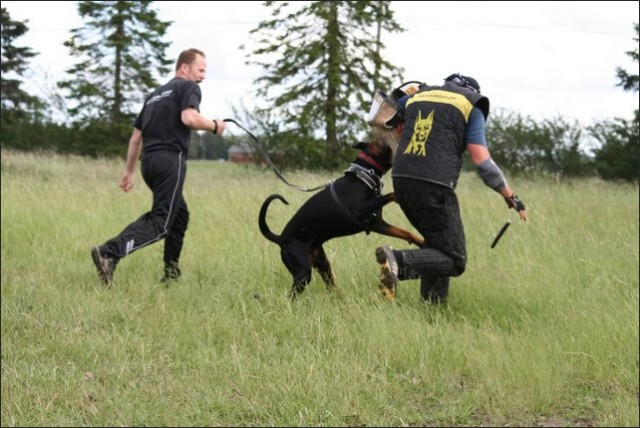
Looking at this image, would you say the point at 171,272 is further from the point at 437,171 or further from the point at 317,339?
the point at 437,171

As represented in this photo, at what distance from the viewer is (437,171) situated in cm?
475

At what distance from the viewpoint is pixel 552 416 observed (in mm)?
3805

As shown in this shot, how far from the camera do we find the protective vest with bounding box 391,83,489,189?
4719mm

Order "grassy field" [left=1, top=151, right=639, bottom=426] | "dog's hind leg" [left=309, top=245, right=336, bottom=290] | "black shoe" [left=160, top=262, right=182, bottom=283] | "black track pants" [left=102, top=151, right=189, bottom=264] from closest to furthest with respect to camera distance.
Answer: "grassy field" [left=1, top=151, right=639, bottom=426]
"dog's hind leg" [left=309, top=245, right=336, bottom=290]
"black track pants" [left=102, top=151, right=189, bottom=264]
"black shoe" [left=160, top=262, right=182, bottom=283]

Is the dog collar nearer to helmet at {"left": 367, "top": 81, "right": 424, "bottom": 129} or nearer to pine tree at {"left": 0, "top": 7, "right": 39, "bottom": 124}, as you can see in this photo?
helmet at {"left": 367, "top": 81, "right": 424, "bottom": 129}

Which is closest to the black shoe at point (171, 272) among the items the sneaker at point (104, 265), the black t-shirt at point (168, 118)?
the sneaker at point (104, 265)

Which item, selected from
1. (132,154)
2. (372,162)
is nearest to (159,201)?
(132,154)

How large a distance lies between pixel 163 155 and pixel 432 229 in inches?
103

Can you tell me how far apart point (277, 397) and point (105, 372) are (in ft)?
3.81

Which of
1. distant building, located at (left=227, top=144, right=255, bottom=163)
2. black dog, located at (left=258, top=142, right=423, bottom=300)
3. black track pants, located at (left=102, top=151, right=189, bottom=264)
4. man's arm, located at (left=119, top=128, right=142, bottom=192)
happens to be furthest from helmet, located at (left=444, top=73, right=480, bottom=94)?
distant building, located at (left=227, top=144, right=255, bottom=163)

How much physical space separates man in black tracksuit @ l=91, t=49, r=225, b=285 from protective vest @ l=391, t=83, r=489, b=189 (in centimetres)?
211

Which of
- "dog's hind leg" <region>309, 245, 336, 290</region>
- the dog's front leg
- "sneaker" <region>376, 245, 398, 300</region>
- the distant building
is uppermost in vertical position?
the dog's front leg

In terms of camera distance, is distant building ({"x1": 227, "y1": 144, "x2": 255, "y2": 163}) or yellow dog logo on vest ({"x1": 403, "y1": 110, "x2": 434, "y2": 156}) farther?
distant building ({"x1": 227, "y1": 144, "x2": 255, "y2": 163})

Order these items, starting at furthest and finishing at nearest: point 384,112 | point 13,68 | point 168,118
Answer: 1. point 13,68
2. point 168,118
3. point 384,112
